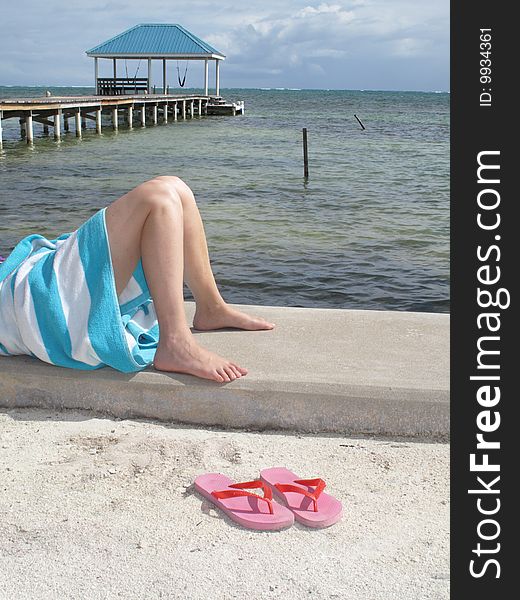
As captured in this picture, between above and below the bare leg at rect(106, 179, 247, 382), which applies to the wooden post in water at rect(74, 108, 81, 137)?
above

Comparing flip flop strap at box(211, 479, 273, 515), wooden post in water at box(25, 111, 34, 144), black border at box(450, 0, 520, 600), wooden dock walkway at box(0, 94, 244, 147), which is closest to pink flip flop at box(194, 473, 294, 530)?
flip flop strap at box(211, 479, 273, 515)

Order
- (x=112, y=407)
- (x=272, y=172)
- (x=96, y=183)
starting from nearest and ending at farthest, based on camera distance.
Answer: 1. (x=112, y=407)
2. (x=96, y=183)
3. (x=272, y=172)

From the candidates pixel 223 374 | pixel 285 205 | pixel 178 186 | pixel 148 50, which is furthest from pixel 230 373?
pixel 148 50

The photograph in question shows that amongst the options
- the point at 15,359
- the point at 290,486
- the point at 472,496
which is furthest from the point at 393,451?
the point at 15,359

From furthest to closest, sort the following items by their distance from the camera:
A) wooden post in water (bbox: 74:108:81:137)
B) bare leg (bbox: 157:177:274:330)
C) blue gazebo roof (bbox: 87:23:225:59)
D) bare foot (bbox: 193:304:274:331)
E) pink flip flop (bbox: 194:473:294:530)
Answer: blue gazebo roof (bbox: 87:23:225:59), wooden post in water (bbox: 74:108:81:137), bare foot (bbox: 193:304:274:331), bare leg (bbox: 157:177:274:330), pink flip flop (bbox: 194:473:294:530)

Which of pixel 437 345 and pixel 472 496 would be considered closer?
pixel 472 496

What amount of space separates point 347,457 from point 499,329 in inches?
36.2

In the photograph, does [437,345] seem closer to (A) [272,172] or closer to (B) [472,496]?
(B) [472,496]

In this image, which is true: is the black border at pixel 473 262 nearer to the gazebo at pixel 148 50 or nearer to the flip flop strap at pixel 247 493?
the flip flop strap at pixel 247 493

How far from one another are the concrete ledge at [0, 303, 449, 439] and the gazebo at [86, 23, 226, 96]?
38.0 meters

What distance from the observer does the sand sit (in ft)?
6.47

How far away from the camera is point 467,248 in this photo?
1.89 m

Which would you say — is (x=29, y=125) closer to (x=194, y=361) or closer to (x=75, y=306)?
(x=75, y=306)

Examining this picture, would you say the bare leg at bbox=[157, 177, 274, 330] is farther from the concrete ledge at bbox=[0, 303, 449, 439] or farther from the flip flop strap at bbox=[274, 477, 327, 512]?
the flip flop strap at bbox=[274, 477, 327, 512]
